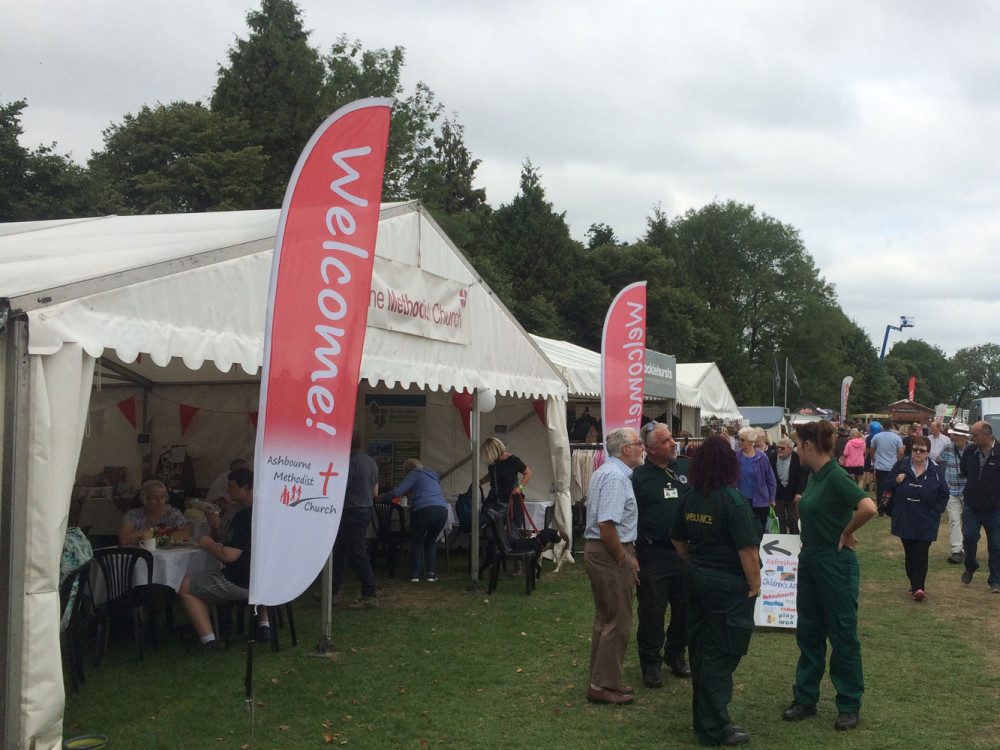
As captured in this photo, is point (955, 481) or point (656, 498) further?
point (955, 481)

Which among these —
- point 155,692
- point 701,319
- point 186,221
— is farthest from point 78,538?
point 701,319

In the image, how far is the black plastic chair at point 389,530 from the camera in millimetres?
10094

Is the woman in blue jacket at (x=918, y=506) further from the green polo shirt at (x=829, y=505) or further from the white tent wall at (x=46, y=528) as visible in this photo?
the white tent wall at (x=46, y=528)

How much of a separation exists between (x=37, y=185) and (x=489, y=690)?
2483cm

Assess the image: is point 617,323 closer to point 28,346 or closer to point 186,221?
point 186,221

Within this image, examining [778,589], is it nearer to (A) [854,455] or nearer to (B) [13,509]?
(B) [13,509]

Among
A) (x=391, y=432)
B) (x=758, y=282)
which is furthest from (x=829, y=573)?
(x=758, y=282)

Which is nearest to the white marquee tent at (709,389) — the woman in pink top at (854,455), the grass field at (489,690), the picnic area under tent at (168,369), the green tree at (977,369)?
the woman in pink top at (854,455)

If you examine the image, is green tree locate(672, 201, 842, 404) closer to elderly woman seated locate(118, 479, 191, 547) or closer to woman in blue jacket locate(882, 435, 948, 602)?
woman in blue jacket locate(882, 435, 948, 602)

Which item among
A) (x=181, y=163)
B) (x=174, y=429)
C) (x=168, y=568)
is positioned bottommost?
(x=168, y=568)

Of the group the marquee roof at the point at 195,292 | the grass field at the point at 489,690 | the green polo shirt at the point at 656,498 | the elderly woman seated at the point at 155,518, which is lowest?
the grass field at the point at 489,690

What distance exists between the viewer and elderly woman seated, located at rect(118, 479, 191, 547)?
6703 millimetres

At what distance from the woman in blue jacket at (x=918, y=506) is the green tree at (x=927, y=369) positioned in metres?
111

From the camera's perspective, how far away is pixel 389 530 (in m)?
10.2
